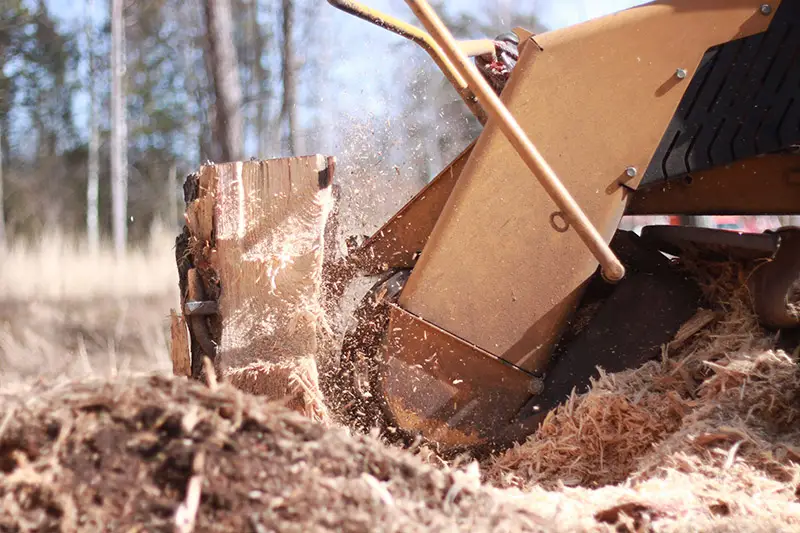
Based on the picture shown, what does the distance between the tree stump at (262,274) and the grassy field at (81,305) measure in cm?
425

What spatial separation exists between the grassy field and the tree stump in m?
4.25

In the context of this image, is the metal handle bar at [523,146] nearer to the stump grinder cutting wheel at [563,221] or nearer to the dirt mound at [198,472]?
the stump grinder cutting wheel at [563,221]

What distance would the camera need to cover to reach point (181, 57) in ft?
72.5

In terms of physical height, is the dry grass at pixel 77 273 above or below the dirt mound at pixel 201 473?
below

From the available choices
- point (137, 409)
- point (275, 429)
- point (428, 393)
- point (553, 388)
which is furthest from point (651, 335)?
point (137, 409)

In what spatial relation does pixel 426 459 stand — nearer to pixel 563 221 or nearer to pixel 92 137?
pixel 563 221

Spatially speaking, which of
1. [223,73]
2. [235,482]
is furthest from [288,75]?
[235,482]

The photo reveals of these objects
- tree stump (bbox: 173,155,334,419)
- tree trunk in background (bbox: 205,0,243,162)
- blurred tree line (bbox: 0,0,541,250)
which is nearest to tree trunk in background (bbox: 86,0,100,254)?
blurred tree line (bbox: 0,0,541,250)

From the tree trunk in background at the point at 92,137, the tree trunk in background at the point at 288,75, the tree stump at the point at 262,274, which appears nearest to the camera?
the tree stump at the point at 262,274

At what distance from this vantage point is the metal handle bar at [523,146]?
2.45 meters

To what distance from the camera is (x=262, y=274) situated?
283 centimetres

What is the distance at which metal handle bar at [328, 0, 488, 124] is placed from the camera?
262cm

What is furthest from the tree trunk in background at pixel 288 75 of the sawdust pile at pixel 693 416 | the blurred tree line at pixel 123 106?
the sawdust pile at pixel 693 416

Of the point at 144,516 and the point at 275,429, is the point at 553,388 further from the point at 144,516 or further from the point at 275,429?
the point at 144,516
